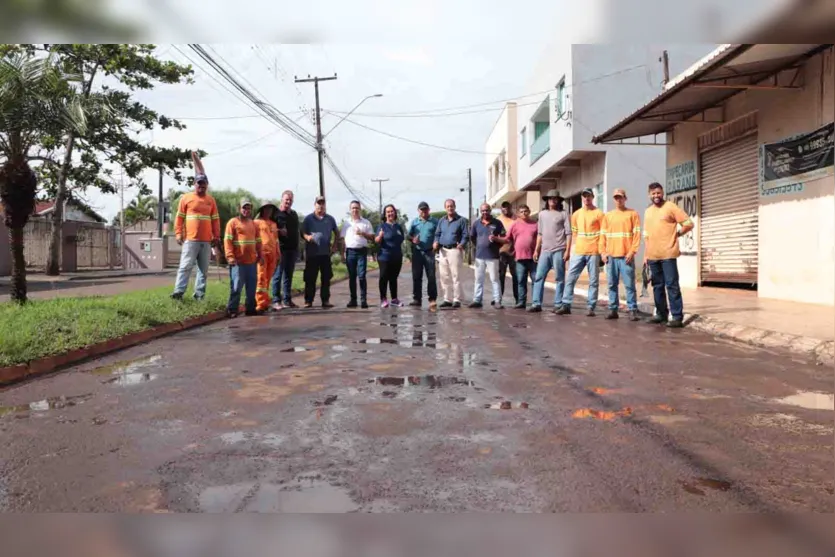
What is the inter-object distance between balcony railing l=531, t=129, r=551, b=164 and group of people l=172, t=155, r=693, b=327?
15.7m

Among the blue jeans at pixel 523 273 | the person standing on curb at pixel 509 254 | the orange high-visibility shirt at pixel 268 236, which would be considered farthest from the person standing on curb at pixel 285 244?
the blue jeans at pixel 523 273

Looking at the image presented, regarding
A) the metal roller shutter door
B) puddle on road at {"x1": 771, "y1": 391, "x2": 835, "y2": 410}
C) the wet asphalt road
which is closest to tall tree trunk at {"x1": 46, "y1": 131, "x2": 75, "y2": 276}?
the wet asphalt road

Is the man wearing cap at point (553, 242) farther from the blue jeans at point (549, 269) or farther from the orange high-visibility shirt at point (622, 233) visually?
the orange high-visibility shirt at point (622, 233)

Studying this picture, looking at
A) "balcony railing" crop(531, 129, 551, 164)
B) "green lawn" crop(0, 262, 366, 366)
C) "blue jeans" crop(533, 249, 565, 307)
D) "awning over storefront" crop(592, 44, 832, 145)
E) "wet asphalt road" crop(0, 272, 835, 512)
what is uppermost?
"balcony railing" crop(531, 129, 551, 164)

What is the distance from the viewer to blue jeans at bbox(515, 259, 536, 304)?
1142 cm

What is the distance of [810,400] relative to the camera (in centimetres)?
488

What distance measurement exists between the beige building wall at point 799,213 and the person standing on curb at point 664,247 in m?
3.21

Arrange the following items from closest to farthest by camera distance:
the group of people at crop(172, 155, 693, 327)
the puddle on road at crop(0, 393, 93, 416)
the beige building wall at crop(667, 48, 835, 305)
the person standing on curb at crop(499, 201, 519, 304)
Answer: the puddle on road at crop(0, 393, 93, 416) < the group of people at crop(172, 155, 693, 327) < the beige building wall at crop(667, 48, 835, 305) < the person standing on curb at crop(499, 201, 519, 304)

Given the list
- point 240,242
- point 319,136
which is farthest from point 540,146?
point 240,242

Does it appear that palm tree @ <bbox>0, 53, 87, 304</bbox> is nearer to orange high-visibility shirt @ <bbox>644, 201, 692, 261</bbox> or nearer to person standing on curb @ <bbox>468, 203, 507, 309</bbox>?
person standing on curb @ <bbox>468, 203, 507, 309</bbox>

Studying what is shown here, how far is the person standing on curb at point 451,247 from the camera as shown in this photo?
37.2 feet

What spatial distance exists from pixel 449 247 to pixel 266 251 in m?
2.95

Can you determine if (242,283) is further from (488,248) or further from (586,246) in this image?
(586,246)

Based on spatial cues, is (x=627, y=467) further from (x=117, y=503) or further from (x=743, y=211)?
(x=743, y=211)
